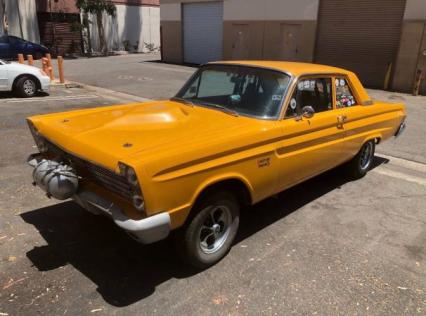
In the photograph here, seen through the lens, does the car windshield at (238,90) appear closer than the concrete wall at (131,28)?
Yes

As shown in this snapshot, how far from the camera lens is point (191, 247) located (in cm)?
332

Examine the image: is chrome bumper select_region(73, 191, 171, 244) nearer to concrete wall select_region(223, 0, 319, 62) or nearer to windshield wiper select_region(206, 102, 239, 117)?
windshield wiper select_region(206, 102, 239, 117)

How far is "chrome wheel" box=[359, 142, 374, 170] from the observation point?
5707mm

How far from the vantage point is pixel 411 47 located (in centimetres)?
1513

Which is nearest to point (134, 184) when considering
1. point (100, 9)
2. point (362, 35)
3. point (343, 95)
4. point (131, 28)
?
point (343, 95)

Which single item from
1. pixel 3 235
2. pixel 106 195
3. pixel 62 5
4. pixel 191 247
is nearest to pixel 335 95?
pixel 191 247

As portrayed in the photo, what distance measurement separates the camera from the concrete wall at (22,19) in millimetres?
26672

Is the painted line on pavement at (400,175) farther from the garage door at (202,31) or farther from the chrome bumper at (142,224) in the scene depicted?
the garage door at (202,31)

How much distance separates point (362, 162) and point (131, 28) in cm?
3265

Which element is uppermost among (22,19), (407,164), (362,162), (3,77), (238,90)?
(22,19)

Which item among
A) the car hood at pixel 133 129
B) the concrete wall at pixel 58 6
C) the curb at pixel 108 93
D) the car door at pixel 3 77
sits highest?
the concrete wall at pixel 58 6

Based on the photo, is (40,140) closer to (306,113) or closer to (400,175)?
(306,113)

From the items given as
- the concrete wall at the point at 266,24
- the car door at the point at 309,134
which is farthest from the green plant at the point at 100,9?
the car door at the point at 309,134

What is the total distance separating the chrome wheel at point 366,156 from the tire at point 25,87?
380 inches
